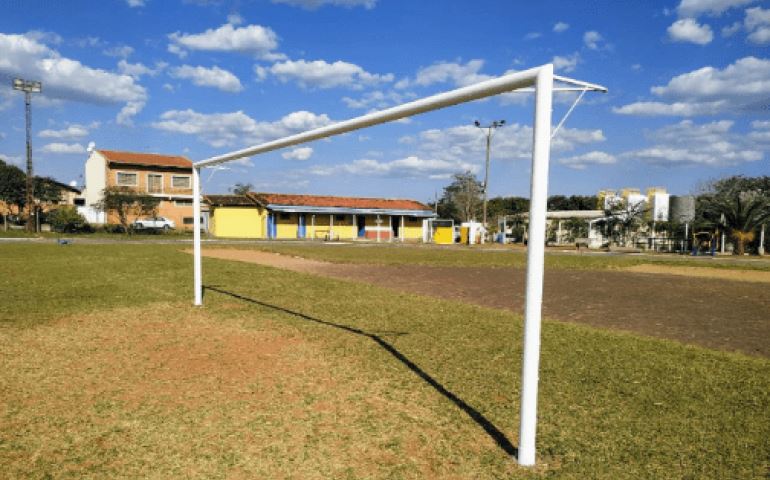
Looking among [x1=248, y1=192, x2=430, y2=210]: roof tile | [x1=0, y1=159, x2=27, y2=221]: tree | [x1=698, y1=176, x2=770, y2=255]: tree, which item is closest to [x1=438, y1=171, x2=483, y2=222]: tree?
[x1=248, y1=192, x2=430, y2=210]: roof tile

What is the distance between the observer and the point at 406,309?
9.71 m

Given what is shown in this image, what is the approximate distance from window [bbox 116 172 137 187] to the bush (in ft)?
29.0

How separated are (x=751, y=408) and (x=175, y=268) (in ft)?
53.5

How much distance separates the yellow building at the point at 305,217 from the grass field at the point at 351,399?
3919 centimetres

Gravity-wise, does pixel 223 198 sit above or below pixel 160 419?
above

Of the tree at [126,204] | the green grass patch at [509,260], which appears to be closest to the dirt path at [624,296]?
the green grass patch at [509,260]

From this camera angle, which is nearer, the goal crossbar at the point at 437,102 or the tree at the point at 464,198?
the goal crossbar at the point at 437,102

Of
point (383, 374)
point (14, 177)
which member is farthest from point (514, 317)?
point (14, 177)

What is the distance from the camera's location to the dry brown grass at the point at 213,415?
340 cm

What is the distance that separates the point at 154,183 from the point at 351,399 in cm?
5921

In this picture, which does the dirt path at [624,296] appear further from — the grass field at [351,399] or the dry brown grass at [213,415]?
the dry brown grass at [213,415]

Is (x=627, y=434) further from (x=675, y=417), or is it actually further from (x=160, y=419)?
(x=160, y=419)

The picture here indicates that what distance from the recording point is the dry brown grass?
3.40m

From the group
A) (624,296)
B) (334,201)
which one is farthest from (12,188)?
(624,296)
